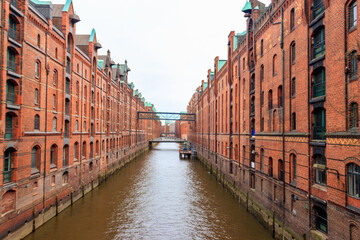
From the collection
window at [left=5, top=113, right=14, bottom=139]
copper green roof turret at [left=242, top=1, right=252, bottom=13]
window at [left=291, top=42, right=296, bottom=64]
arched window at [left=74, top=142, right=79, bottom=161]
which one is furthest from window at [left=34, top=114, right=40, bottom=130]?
copper green roof turret at [left=242, top=1, right=252, bottom=13]

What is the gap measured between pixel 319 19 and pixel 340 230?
1003cm

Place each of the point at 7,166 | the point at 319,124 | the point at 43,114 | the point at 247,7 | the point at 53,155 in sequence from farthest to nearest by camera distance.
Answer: the point at 247,7
the point at 53,155
the point at 43,114
the point at 7,166
the point at 319,124

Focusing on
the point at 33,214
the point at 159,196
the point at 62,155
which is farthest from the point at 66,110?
the point at 159,196

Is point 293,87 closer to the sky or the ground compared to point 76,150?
closer to the sky

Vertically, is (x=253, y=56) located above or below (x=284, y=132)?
Result: above

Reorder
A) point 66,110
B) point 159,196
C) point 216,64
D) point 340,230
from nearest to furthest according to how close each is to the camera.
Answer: point 340,230
point 66,110
point 159,196
point 216,64

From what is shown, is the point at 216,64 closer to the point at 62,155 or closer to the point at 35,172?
the point at 62,155

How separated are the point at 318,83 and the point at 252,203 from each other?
12.1m

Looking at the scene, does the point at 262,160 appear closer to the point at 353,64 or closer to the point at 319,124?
the point at 319,124

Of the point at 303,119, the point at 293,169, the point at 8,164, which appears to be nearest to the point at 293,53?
the point at 303,119

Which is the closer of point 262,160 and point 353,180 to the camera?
point 353,180

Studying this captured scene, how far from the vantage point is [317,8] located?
13094mm

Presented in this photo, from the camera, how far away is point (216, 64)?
44094 millimetres

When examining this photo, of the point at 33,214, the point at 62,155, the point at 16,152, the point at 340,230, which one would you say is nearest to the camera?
the point at 340,230
